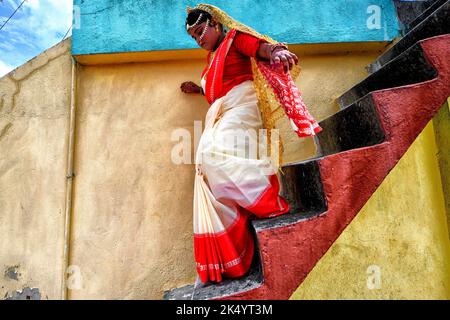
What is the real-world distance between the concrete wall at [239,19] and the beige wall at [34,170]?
36 cm

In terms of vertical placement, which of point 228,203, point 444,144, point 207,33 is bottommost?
point 228,203

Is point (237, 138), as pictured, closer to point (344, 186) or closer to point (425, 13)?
point (344, 186)

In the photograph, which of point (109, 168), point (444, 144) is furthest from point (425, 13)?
point (109, 168)

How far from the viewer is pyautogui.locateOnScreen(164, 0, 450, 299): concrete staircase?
1.39m

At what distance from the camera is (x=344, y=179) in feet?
4.76

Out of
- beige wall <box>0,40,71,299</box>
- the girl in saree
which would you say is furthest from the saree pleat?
beige wall <box>0,40,71,299</box>

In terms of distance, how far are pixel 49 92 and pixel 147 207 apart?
1387mm

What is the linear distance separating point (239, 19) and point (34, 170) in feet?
7.48

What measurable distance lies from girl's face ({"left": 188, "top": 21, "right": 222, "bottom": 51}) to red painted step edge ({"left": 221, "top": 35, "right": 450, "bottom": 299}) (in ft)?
3.65

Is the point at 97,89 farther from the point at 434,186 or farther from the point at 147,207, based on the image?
the point at 434,186

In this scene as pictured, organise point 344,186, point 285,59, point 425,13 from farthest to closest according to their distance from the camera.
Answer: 1. point 425,13
2. point 285,59
3. point 344,186

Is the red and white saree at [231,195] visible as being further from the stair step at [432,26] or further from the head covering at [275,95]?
the stair step at [432,26]

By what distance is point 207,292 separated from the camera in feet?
4.91

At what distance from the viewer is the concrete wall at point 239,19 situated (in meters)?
2.79
